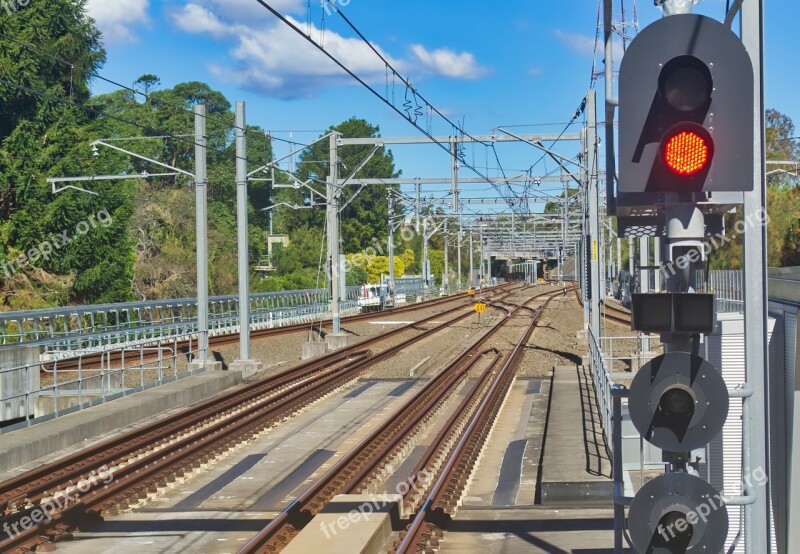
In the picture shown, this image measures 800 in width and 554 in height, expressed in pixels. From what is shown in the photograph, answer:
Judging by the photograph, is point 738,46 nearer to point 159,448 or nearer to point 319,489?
point 319,489

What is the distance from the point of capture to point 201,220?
23.1 m

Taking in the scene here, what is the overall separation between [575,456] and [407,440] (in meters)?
3.91

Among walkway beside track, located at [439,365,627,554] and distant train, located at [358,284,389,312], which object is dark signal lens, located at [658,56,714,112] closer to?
walkway beside track, located at [439,365,627,554]

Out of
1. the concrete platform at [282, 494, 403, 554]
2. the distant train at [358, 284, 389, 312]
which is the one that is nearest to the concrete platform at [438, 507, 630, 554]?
the concrete platform at [282, 494, 403, 554]

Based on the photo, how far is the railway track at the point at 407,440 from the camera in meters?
10.4

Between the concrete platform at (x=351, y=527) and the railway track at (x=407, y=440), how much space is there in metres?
0.59

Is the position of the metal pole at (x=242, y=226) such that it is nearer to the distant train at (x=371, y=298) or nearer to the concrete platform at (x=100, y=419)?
the concrete platform at (x=100, y=419)

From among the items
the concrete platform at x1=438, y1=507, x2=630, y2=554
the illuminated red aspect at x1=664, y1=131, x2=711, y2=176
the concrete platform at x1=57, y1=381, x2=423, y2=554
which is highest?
the illuminated red aspect at x1=664, y1=131, x2=711, y2=176

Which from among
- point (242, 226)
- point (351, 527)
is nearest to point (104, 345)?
point (242, 226)

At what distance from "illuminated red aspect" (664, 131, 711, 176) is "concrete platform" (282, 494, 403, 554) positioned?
14.6 ft

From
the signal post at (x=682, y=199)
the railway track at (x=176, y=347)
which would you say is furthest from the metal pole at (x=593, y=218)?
the signal post at (x=682, y=199)

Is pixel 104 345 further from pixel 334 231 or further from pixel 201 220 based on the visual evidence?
pixel 334 231

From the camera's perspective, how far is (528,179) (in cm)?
3984

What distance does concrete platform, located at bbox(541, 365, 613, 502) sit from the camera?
11.5m
